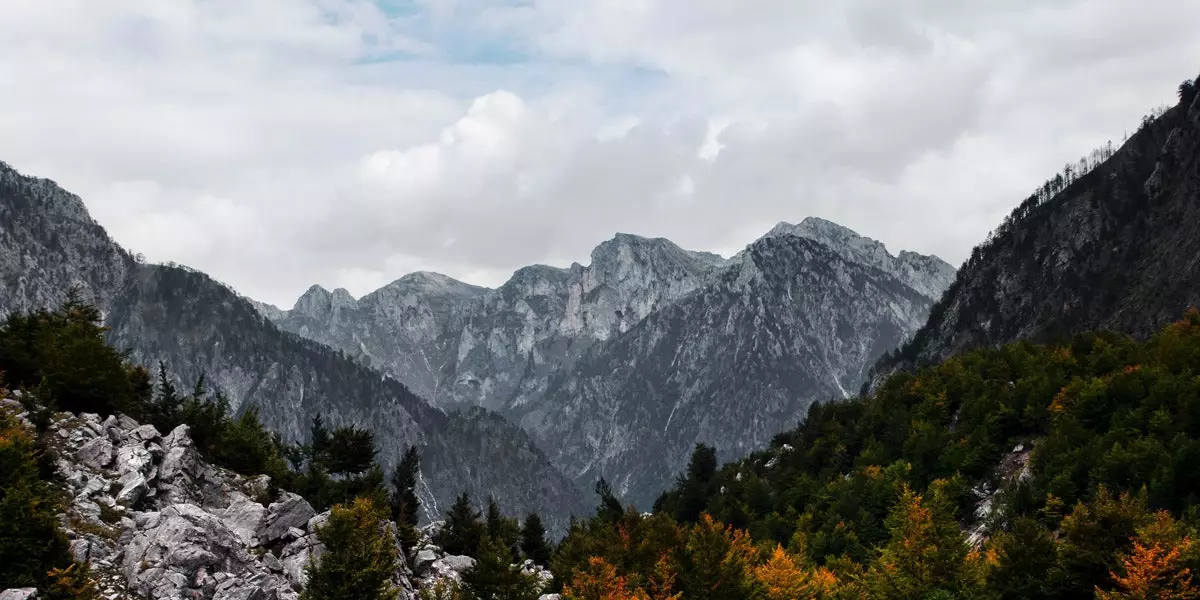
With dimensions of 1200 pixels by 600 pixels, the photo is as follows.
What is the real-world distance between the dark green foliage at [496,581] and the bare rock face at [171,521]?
5012mm

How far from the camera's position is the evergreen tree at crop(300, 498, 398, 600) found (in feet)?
137

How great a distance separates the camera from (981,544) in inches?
2795

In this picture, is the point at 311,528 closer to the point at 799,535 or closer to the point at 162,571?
the point at 162,571

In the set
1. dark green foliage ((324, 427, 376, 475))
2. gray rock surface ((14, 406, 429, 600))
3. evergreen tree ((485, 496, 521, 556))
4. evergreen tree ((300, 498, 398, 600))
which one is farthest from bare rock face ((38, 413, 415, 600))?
evergreen tree ((485, 496, 521, 556))

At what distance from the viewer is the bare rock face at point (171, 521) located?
41438 mm

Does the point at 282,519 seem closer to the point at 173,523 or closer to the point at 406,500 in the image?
the point at 173,523

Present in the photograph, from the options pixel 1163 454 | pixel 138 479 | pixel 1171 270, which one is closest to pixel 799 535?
pixel 1163 454

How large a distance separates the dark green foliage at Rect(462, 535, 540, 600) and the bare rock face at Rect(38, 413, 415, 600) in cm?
501

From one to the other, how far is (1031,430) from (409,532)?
219ft

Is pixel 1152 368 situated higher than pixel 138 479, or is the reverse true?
pixel 1152 368

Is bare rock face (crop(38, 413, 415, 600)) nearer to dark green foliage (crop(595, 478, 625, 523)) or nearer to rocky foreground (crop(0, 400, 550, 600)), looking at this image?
rocky foreground (crop(0, 400, 550, 600))

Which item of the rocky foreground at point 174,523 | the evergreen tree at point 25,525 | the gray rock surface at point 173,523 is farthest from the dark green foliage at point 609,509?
the evergreen tree at point 25,525

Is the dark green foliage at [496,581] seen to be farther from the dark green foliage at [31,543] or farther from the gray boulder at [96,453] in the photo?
the gray boulder at [96,453]

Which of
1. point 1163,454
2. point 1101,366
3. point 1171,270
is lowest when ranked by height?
point 1163,454
